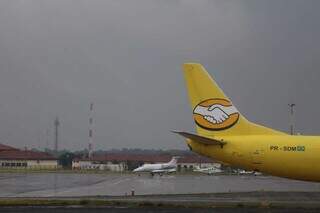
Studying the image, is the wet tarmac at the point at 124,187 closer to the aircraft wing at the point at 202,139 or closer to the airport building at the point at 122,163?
the aircraft wing at the point at 202,139

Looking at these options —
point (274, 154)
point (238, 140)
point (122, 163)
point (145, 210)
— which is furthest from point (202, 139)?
point (122, 163)

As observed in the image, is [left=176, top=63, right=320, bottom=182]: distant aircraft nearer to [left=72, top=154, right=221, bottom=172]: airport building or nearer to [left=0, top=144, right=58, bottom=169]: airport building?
[left=72, top=154, right=221, bottom=172]: airport building

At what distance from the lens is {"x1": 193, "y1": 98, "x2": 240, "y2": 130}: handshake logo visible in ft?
83.1

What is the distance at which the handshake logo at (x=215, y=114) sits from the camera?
25.3 metres

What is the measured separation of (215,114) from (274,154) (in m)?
3.46

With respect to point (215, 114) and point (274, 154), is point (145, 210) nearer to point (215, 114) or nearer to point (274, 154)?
point (215, 114)

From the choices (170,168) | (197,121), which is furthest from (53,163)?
(197,121)

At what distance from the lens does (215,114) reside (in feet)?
83.6

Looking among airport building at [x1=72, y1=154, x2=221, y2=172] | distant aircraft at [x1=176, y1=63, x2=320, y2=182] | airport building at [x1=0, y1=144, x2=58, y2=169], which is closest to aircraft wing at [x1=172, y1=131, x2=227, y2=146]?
distant aircraft at [x1=176, y1=63, x2=320, y2=182]

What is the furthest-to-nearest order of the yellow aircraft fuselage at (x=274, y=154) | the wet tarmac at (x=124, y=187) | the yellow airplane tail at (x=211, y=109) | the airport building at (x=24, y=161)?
the airport building at (x=24, y=161) → the wet tarmac at (x=124, y=187) → the yellow airplane tail at (x=211, y=109) → the yellow aircraft fuselage at (x=274, y=154)

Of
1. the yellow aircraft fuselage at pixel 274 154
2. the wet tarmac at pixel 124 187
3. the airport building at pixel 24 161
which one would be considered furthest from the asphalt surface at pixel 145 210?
the airport building at pixel 24 161

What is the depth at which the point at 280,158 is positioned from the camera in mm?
24000

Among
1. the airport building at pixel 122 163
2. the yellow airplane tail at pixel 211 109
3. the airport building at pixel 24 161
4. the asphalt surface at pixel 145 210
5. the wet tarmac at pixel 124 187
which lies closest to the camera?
the asphalt surface at pixel 145 210

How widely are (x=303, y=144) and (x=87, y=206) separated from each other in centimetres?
1030
